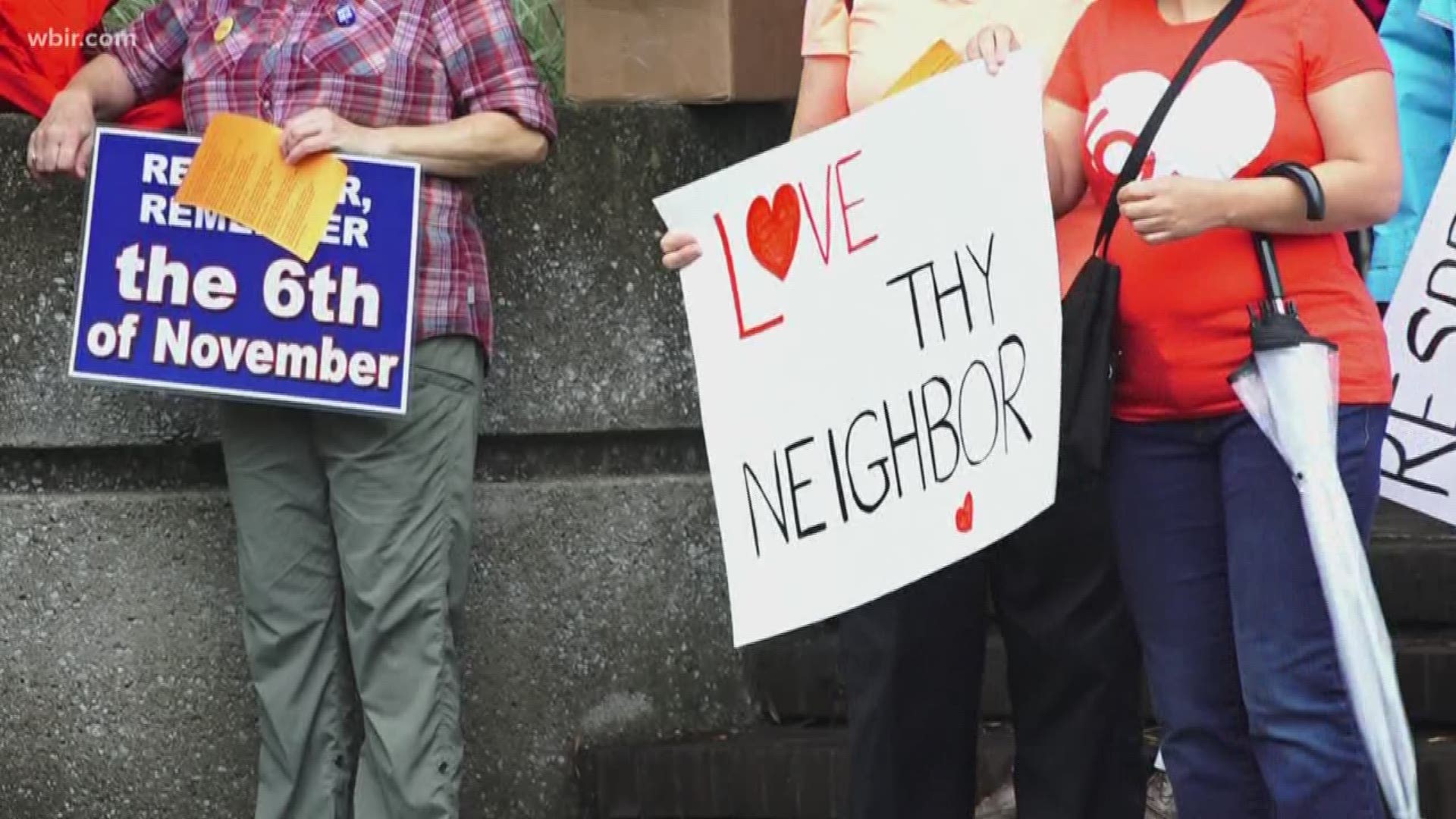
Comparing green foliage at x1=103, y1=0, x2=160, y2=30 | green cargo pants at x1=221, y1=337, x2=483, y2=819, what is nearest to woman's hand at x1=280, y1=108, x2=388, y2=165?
green cargo pants at x1=221, y1=337, x2=483, y2=819

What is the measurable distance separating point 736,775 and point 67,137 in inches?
69.0

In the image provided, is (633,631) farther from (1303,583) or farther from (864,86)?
(1303,583)

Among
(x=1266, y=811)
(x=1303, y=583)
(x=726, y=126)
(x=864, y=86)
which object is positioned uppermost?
(x=726, y=126)

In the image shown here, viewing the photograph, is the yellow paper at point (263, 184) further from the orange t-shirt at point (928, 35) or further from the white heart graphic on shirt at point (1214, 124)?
the white heart graphic on shirt at point (1214, 124)

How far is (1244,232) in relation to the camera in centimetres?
386

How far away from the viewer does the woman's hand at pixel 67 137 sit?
512 centimetres

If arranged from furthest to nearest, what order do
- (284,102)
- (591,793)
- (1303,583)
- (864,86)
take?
(591,793) < (284,102) < (864,86) < (1303,583)

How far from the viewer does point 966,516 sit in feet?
13.2

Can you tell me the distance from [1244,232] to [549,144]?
5.66ft

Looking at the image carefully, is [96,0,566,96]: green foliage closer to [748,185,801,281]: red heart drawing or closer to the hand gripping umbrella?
[748,185,801,281]: red heart drawing

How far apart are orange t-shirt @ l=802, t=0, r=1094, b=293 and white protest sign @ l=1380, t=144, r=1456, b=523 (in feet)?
2.93

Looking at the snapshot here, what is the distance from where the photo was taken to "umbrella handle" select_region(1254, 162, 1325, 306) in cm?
377

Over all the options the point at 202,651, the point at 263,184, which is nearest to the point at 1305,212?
the point at 263,184

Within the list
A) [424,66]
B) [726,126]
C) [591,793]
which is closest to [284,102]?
[424,66]
